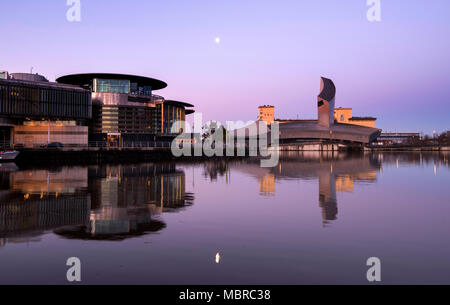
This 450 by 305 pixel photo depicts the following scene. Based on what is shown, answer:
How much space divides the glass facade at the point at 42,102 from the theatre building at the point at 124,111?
5.33 meters

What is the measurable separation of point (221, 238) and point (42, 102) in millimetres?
79197

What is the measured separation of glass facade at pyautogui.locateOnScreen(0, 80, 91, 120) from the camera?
7570 cm

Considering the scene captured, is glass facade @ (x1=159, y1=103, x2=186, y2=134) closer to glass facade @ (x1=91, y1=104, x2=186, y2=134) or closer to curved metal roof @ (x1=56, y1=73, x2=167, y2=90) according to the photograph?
glass facade @ (x1=91, y1=104, x2=186, y2=134)

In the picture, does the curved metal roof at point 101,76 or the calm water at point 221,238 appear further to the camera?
the curved metal roof at point 101,76

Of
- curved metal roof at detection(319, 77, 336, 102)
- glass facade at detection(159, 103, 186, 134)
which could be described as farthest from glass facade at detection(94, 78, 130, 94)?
curved metal roof at detection(319, 77, 336, 102)

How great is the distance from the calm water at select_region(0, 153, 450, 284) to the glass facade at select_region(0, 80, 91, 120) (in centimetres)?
6178

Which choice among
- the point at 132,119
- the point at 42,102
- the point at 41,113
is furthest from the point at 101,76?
the point at 41,113

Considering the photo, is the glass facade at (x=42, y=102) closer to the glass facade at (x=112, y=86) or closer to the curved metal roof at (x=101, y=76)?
the glass facade at (x=112, y=86)

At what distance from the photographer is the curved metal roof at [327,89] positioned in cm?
16675

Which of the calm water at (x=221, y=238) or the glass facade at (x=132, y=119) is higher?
the glass facade at (x=132, y=119)

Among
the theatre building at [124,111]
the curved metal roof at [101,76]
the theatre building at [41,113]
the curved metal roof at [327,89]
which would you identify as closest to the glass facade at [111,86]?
the theatre building at [124,111]

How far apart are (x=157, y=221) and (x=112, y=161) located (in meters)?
57.0

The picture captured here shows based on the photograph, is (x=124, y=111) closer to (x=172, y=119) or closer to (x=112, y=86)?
(x=112, y=86)

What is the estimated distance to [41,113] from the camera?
7981 cm
